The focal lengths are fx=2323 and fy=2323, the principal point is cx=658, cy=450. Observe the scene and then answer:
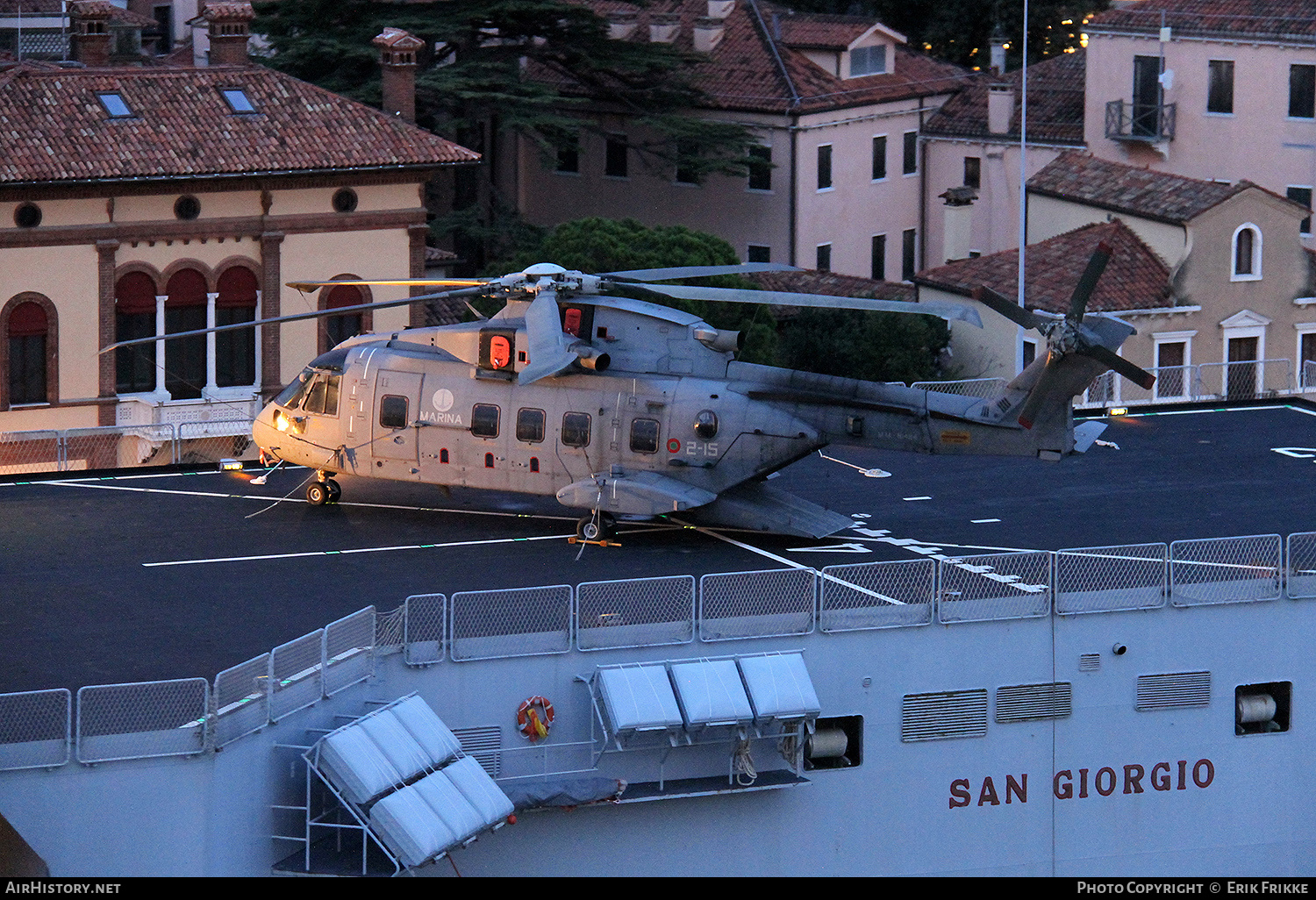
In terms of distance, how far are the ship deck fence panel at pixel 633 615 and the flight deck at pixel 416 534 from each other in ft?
11.1

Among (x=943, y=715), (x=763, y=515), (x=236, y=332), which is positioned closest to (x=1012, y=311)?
(x=763, y=515)

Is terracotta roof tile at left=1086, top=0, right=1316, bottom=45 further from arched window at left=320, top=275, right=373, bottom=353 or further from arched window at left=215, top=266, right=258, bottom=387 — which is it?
arched window at left=215, top=266, right=258, bottom=387

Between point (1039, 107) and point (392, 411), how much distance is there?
48799 mm

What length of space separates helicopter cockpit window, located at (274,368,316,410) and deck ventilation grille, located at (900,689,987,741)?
41.1ft

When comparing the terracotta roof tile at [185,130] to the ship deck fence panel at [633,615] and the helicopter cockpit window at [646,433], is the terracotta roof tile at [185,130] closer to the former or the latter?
the helicopter cockpit window at [646,433]

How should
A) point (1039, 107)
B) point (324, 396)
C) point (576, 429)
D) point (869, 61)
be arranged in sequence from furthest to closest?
point (869, 61) → point (1039, 107) → point (324, 396) → point (576, 429)

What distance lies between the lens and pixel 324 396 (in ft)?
131

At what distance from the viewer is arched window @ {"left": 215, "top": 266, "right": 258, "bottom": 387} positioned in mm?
60219

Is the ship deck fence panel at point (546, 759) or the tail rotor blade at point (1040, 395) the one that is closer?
the ship deck fence panel at point (546, 759)

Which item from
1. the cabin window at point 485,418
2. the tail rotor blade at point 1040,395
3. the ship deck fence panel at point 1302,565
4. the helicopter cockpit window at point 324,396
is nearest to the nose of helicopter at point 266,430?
the helicopter cockpit window at point 324,396

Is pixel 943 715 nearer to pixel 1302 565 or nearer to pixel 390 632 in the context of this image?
pixel 1302 565

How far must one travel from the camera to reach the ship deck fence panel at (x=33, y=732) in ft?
90.9

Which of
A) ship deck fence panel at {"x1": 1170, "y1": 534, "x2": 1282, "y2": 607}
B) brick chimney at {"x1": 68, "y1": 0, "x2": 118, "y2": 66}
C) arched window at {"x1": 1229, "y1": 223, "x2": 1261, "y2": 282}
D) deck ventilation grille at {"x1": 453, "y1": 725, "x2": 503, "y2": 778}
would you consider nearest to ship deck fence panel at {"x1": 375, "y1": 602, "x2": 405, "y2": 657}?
deck ventilation grille at {"x1": 453, "y1": 725, "x2": 503, "y2": 778}

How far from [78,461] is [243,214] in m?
8.98
